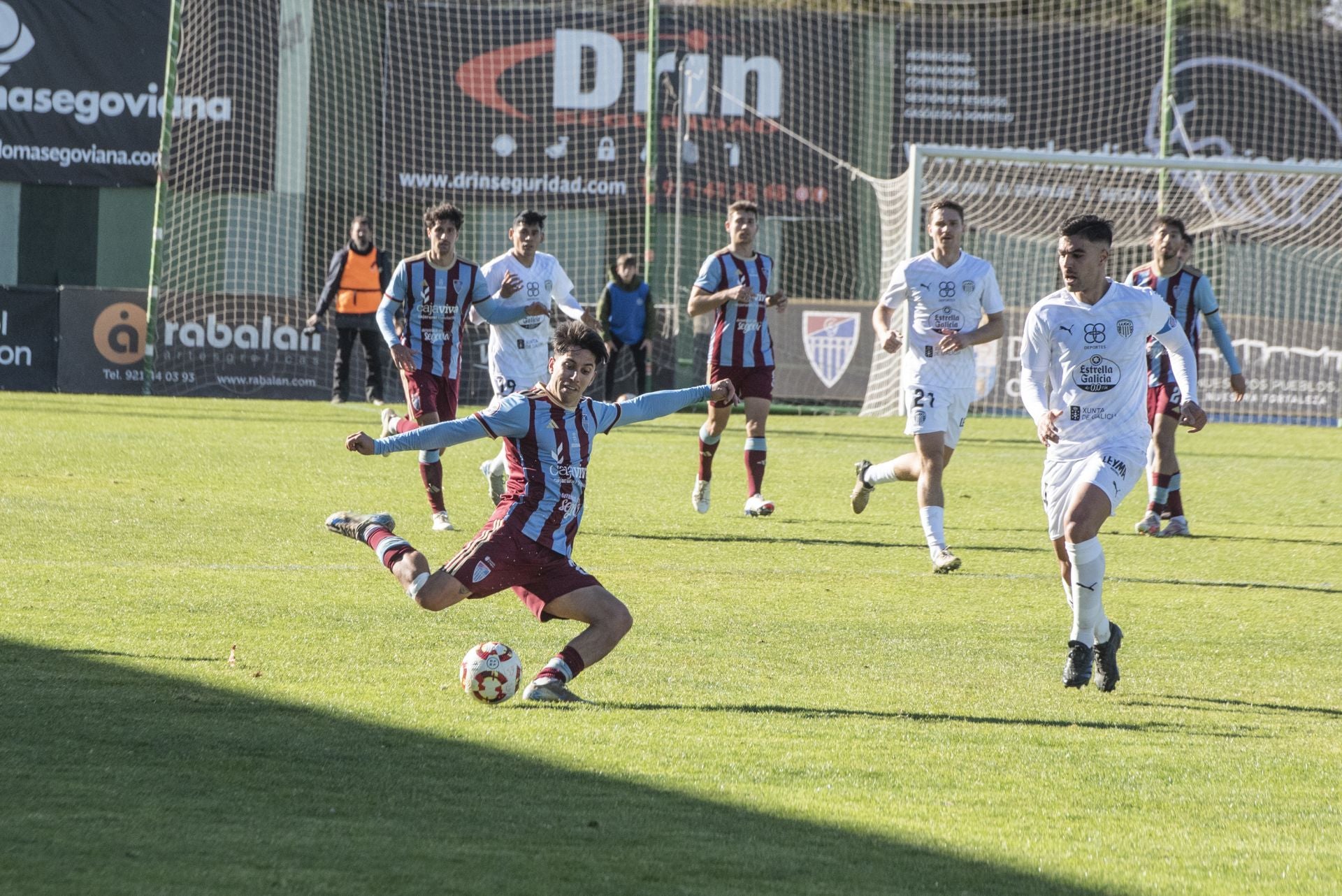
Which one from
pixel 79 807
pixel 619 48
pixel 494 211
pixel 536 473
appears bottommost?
pixel 79 807

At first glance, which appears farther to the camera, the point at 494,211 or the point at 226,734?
the point at 494,211

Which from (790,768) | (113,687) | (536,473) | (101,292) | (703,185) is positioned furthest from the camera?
(703,185)

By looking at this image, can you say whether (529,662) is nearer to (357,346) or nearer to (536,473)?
(536,473)

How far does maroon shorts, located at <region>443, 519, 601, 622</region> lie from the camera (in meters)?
6.27

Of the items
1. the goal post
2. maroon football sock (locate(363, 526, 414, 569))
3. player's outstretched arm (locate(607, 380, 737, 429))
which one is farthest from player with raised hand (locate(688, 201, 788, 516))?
the goal post

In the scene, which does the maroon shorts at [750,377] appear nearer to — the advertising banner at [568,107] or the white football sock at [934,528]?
the white football sock at [934,528]

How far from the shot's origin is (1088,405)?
6996 millimetres

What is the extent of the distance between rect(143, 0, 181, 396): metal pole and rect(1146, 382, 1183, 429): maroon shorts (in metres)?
14.0

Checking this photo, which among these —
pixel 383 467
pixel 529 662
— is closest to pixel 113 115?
pixel 383 467

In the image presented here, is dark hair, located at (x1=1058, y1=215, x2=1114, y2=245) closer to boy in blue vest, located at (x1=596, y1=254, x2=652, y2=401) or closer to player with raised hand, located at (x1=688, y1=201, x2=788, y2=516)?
player with raised hand, located at (x1=688, y1=201, x2=788, y2=516)

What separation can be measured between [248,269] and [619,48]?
668 centimetres

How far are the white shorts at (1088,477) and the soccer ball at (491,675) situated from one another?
90.3 inches

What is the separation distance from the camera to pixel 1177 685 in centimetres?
682

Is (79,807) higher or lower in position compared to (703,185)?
lower
